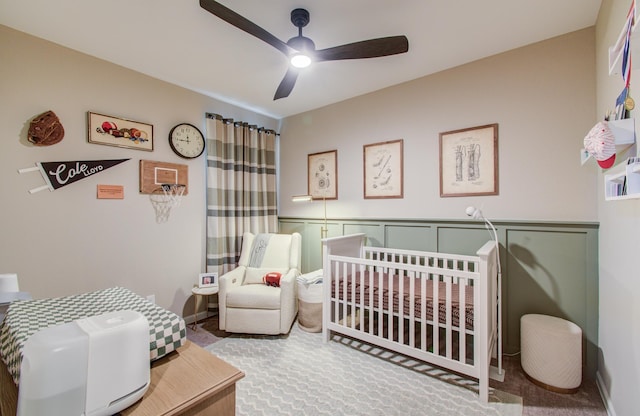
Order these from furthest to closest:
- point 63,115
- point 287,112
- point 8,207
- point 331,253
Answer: point 287,112 < point 331,253 < point 63,115 < point 8,207

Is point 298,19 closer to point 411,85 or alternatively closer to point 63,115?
point 411,85

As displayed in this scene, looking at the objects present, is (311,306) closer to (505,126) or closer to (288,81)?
(288,81)

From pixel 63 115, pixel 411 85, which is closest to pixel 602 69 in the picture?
pixel 411 85

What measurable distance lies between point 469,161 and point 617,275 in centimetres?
128

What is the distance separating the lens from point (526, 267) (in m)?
2.30

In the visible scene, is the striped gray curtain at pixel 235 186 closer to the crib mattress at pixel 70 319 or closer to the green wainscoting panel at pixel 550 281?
the crib mattress at pixel 70 319

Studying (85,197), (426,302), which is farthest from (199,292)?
(426,302)

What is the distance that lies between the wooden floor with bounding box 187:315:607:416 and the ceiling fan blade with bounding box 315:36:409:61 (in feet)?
7.73

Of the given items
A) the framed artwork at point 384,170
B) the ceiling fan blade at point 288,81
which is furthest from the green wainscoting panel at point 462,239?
the ceiling fan blade at point 288,81

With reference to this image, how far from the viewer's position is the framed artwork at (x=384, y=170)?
2965 mm

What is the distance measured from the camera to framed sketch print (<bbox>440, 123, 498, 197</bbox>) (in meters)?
2.44

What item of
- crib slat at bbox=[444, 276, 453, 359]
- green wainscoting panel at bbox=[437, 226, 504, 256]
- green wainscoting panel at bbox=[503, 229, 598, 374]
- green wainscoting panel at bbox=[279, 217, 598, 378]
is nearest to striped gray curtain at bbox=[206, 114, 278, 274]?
green wainscoting panel at bbox=[279, 217, 598, 378]

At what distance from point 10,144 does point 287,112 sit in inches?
104

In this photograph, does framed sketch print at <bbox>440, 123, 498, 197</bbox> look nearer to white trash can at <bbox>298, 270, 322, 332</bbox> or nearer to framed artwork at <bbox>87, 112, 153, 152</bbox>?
white trash can at <bbox>298, 270, 322, 332</bbox>
